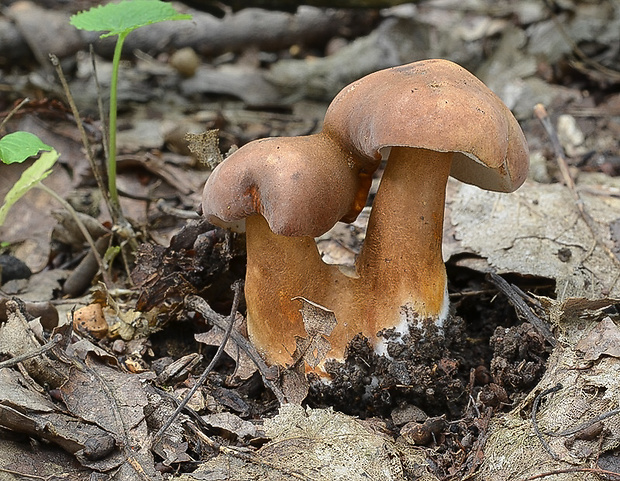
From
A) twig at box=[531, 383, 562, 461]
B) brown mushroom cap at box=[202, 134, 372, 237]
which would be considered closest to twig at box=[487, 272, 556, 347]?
twig at box=[531, 383, 562, 461]

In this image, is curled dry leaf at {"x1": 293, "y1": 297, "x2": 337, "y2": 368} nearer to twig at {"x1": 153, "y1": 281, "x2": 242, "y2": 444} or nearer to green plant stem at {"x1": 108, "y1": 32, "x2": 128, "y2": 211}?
twig at {"x1": 153, "y1": 281, "x2": 242, "y2": 444}

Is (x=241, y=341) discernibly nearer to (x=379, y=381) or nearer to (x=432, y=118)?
(x=379, y=381)

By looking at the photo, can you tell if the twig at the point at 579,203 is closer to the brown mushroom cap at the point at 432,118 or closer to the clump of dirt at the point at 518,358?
the clump of dirt at the point at 518,358

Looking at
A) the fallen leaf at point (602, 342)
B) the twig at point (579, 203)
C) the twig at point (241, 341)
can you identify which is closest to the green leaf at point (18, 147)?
the twig at point (241, 341)

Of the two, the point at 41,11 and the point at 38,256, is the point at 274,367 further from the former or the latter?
the point at 41,11

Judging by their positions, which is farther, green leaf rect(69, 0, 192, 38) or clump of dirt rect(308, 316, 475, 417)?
green leaf rect(69, 0, 192, 38)

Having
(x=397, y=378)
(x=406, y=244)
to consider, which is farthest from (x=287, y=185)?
(x=397, y=378)

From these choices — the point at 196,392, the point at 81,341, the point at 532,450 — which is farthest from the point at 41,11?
the point at 532,450
